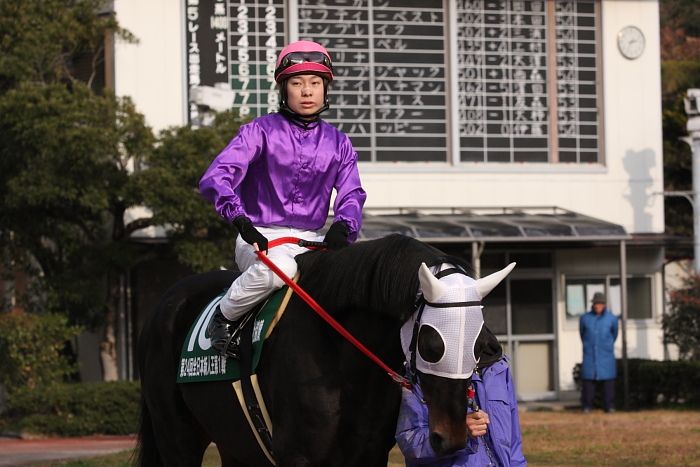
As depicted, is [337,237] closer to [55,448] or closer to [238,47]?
[55,448]

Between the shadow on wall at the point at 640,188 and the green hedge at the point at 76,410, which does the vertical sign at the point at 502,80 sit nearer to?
the shadow on wall at the point at 640,188

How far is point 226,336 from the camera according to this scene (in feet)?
16.6

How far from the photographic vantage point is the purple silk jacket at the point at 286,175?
513 cm

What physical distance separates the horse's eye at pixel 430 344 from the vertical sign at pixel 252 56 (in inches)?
514

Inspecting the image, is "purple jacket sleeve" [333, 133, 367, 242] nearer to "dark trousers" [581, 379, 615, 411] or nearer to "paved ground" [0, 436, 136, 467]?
"paved ground" [0, 436, 136, 467]

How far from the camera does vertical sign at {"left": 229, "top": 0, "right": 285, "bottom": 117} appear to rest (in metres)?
17.0

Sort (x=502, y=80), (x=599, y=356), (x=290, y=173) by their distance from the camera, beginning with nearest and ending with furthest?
(x=290, y=173), (x=599, y=356), (x=502, y=80)

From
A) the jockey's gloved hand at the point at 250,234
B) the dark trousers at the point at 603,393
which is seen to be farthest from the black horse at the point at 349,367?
the dark trousers at the point at 603,393

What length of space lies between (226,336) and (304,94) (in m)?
1.18

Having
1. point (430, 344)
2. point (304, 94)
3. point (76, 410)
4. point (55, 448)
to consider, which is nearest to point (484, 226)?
point (76, 410)

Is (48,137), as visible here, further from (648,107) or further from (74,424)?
(648,107)

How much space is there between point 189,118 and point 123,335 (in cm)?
337

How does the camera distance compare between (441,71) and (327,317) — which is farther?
(441,71)

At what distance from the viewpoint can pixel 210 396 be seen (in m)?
5.32
